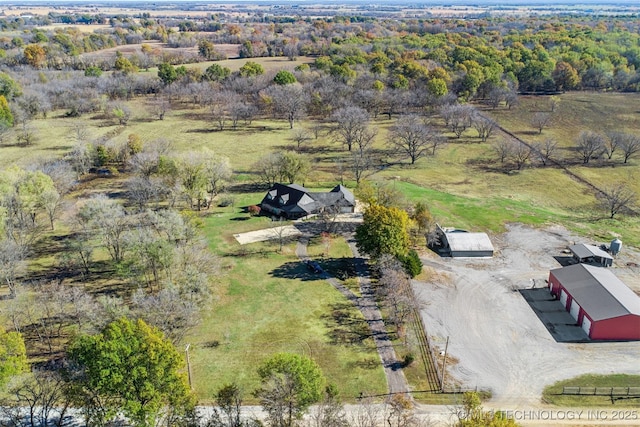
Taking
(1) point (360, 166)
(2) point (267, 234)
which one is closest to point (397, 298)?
(2) point (267, 234)

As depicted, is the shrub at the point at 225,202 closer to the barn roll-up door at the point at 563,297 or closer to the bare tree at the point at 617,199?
the barn roll-up door at the point at 563,297

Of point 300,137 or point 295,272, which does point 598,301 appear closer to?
point 295,272

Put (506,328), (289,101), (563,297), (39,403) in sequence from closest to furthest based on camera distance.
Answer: (39,403), (506,328), (563,297), (289,101)

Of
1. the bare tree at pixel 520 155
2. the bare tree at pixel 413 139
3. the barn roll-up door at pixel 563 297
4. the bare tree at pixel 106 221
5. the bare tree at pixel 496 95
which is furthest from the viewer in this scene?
the bare tree at pixel 496 95

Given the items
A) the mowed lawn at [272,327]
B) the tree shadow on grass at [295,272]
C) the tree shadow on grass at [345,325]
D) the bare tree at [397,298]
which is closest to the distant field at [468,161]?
the bare tree at [397,298]

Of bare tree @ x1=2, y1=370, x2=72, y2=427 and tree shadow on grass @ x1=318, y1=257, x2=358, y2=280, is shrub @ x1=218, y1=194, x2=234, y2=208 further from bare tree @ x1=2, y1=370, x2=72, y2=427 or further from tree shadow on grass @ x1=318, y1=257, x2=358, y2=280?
bare tree @ x1=2, y1=370, x2=72, y2=427

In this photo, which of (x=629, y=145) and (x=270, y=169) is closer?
(x=270, y=169)

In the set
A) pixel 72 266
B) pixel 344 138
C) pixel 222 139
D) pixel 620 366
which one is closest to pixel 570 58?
pixel 344 138

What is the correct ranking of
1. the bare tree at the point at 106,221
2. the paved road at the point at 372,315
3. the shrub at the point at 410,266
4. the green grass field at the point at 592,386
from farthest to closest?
the bare tree at the point at 106,221 → the shrub at the point at 410,266 → the paved road at the point at 372,315 → the green grass field at the point at 592,386
